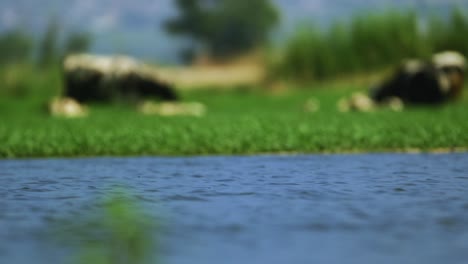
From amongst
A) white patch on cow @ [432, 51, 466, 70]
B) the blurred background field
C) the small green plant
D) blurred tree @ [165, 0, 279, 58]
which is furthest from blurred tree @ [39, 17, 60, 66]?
blurred tree @ [165, 0, 279, 58]

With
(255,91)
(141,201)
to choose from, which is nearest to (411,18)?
(255,91)

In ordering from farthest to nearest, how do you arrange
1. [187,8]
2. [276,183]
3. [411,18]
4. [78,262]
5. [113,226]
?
[187,8], [411,18], [276,183], [113,226], [78,262]

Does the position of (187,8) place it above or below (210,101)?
above

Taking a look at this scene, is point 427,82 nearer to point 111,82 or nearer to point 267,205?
point 111,82

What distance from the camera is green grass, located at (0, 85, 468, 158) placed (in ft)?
42.9

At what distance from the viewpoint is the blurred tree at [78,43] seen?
86.9ft

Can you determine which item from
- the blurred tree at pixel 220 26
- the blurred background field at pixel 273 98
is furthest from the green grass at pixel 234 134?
the blurred tree at pixel 220 26

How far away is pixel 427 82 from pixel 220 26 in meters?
33.1

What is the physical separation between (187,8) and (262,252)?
50.2 metres

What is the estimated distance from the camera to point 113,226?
6555mm

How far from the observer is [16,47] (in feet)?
82.2

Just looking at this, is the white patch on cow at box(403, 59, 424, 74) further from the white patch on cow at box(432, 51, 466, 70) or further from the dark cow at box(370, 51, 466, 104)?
the white patch on cow at box(432, 51, 466, 70)

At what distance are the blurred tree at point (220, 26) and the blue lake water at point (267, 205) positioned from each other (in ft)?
137

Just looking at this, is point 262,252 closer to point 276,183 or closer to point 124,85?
point 276,183
